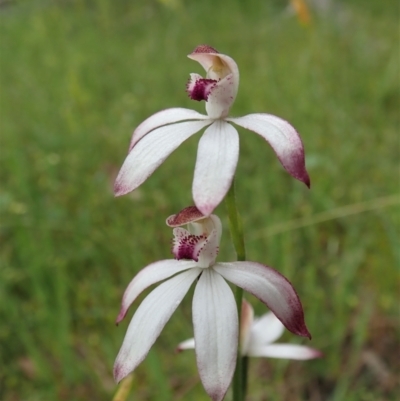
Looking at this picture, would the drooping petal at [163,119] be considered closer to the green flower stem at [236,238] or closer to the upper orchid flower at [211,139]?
the upper orchid flower at [211,139]

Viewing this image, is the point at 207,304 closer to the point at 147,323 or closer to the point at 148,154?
the point at 147,323

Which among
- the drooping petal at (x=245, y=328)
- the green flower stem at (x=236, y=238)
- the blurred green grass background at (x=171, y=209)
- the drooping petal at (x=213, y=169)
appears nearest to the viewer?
the drooping petal at (x=213, y=169)

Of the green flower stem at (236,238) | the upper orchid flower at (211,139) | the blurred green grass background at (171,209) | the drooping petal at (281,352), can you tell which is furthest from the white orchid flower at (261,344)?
the blurred green grass background at (171,209)

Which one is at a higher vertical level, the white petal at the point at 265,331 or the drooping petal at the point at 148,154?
the drooping petal at the point at 148,154

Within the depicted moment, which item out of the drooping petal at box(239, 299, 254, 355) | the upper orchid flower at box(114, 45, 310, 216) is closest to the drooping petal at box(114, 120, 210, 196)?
the upper orchid flower at box(114, 45, 310, 216)

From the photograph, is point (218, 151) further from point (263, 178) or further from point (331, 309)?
point (263, 178)

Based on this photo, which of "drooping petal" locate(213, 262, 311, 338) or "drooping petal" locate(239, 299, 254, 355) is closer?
"drooping petal" locate(213, 262, 311, 338)

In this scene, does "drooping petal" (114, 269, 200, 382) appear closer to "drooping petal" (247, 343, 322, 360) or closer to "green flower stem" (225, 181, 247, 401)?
"green flower stem" (225, 181, 247, 401)

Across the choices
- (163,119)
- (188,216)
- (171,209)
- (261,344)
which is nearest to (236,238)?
(188,216)

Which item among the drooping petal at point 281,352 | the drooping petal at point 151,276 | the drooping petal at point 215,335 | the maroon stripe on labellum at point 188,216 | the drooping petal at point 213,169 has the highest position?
the drooping petal at point 213,169
